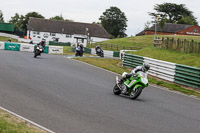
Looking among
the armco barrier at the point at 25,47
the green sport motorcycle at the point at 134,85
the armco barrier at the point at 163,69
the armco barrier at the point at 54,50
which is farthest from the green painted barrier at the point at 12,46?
the green sport motorcycle at the point at 134,85

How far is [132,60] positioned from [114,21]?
4007 inches

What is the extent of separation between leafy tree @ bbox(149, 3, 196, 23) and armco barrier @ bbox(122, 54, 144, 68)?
90.7 m

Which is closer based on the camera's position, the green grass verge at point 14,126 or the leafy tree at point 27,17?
the green grass verge at point 14,126

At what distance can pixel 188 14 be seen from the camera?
120 metres

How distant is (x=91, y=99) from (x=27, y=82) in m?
3.55

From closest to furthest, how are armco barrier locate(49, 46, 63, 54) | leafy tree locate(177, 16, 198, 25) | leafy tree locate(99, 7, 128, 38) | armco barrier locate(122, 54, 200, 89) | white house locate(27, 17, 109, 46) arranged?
1. armco barrier locate(122, 54, 200, 89)
2. armco barrier locate(49, 46, 63, 54)
3. white house locate(27, 17, 109, 46)
4. leafy tree locate(177, 16, 198, 25)
5. leafy tree locate(99, 7, 128, 38)

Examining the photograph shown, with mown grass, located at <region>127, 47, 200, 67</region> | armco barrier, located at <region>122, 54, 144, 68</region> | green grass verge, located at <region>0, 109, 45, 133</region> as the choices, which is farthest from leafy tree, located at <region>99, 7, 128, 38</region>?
green grass verge, located at <region>0, 109, 45, 133</region>

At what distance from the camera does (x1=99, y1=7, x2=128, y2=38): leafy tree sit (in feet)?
411

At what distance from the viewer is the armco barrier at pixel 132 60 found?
24.2 metres

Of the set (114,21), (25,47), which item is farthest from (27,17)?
(25,47)

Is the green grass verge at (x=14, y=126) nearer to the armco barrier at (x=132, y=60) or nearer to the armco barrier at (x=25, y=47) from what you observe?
the armco barrier at (x=132, y=60)

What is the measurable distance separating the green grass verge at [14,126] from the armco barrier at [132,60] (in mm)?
17301

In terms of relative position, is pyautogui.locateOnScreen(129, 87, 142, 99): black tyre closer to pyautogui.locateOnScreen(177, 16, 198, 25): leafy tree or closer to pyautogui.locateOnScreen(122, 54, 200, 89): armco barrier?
pyautogui.locateOnScreen(122, 54, 200, 89): armco barrier

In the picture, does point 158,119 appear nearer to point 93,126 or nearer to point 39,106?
point 93,126
